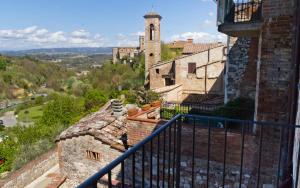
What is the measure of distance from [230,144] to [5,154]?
14.8m

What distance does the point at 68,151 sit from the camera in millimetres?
9750

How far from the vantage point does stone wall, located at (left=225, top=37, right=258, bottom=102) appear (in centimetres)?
912

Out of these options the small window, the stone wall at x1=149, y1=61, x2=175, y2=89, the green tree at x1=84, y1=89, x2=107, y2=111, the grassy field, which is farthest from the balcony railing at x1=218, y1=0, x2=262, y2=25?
the grassy field

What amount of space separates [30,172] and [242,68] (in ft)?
29.9

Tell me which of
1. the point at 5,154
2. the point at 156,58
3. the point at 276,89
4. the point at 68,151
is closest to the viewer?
the point at 276,89

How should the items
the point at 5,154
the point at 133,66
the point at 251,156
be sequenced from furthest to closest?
the point at 133,66 < the point at 5,154 < the point at 251,156

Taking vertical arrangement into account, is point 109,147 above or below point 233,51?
below

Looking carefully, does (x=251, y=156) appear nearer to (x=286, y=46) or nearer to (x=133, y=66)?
(x=286, y=46)

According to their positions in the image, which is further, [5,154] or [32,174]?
[5,154]

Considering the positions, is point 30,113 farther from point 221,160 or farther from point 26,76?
point 221,160

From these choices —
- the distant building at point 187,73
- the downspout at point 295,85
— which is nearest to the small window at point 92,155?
the downspout at point 295,85

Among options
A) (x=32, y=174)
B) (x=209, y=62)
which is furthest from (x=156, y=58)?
(x=32, y=174)

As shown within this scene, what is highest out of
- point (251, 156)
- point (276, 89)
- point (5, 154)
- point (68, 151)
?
point (276, 89)

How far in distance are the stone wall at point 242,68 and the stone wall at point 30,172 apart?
319 inches
